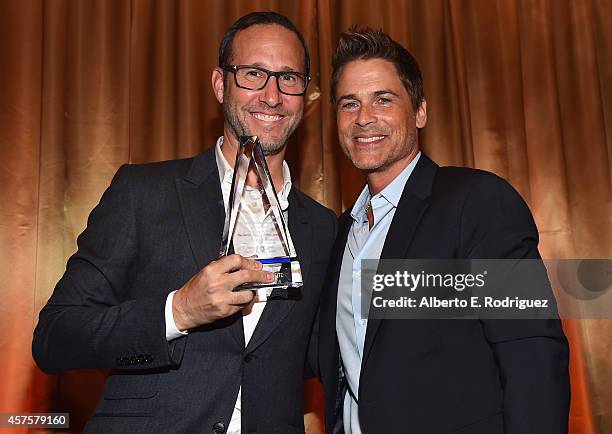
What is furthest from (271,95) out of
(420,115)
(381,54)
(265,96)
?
(420,115)

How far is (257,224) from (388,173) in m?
0.59

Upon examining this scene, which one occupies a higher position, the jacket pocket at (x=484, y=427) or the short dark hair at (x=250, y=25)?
the short dark hair at (x=250, y=25)

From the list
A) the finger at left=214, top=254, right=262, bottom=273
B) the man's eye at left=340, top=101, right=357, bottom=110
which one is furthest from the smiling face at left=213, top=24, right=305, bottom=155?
the finger at left=214, top=254, right=262, bottom=273

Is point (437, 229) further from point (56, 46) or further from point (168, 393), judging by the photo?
point (56, 46)

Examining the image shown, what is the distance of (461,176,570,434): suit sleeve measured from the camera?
1218 millimetres

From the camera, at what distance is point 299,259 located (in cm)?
164

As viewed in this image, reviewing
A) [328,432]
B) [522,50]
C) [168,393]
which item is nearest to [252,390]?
[168,393]

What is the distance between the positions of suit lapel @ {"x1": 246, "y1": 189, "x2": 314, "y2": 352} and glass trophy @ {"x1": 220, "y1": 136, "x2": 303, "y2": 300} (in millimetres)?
182

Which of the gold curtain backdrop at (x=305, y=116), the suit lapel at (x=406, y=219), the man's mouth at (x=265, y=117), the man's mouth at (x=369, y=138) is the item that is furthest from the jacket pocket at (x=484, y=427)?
the gold curtain backdrop at (x=305, y=116)

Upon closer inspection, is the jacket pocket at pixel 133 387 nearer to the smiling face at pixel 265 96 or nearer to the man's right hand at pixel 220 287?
the man's right hand at pixel 220 287

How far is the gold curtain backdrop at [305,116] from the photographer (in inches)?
92.9

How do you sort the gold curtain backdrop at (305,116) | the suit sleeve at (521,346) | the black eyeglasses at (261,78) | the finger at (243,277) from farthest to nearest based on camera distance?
the gold curtain backdrop at (305,116) < the black eyeglasses at (261,78) < the suit sleeve at (521,346) < the finger at (243,277)

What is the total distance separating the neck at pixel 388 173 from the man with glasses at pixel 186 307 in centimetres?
32

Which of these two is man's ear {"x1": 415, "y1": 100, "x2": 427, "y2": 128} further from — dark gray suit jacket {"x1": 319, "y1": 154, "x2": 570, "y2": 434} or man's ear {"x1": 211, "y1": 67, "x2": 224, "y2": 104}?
man's ear {"x1": 211, "y1": 67, "x2": 224, "y2": 104}
